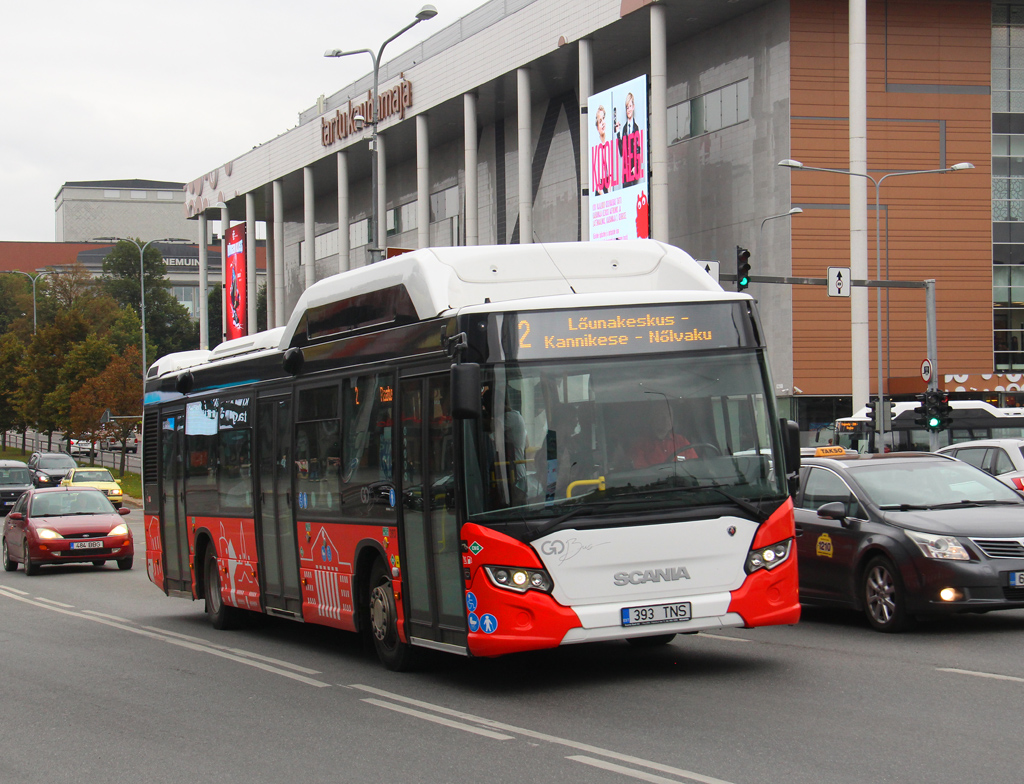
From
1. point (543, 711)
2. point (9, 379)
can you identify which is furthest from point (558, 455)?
point (9, 379)

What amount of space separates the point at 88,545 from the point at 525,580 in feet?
55.6

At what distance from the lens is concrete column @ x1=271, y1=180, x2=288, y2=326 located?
7925 centimetres

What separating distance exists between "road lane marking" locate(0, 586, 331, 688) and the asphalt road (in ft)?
0.20

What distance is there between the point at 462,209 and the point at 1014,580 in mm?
57167

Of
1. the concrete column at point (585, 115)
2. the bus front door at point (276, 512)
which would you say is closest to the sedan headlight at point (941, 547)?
the bus front door at point (276, 512)

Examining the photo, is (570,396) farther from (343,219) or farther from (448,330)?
(343,219)

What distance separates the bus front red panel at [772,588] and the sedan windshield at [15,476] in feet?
130

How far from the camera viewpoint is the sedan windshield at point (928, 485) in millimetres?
11875

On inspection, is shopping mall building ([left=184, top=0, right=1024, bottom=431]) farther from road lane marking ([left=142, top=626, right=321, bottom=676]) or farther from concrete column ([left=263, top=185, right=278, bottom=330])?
road lane marking ([left=142, top=626, right=321, bottom=676])

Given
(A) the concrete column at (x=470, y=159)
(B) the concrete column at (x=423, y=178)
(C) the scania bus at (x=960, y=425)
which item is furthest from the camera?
(B) the concrete column at (x=423, y=178)

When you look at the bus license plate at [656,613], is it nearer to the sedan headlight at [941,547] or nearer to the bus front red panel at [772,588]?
the bus front red panel at [772,588]

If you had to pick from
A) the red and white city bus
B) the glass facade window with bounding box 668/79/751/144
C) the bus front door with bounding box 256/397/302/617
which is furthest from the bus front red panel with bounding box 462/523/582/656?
the glass facade window with bounding box 668/79/751/144

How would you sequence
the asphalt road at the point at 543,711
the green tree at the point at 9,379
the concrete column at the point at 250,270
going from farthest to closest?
the green tree at the point at 9,379, the concrete column at the point at 250,270, the asphalt road at the point at 543,711

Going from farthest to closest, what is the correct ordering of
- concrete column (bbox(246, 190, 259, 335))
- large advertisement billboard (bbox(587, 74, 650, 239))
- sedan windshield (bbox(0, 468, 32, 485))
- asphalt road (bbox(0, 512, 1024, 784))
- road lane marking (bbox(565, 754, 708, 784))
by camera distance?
concrete column (bbox(246, 190, 259, 335))
large advertisement billboard (bbox(587, 74, 650, 239))
sedan windshield (bbox(0, 468, 32, 485))
asphalt road (bbox(0, 512, 1024, 784))
road lane marking (bbox(565, 754, 708, 784))
